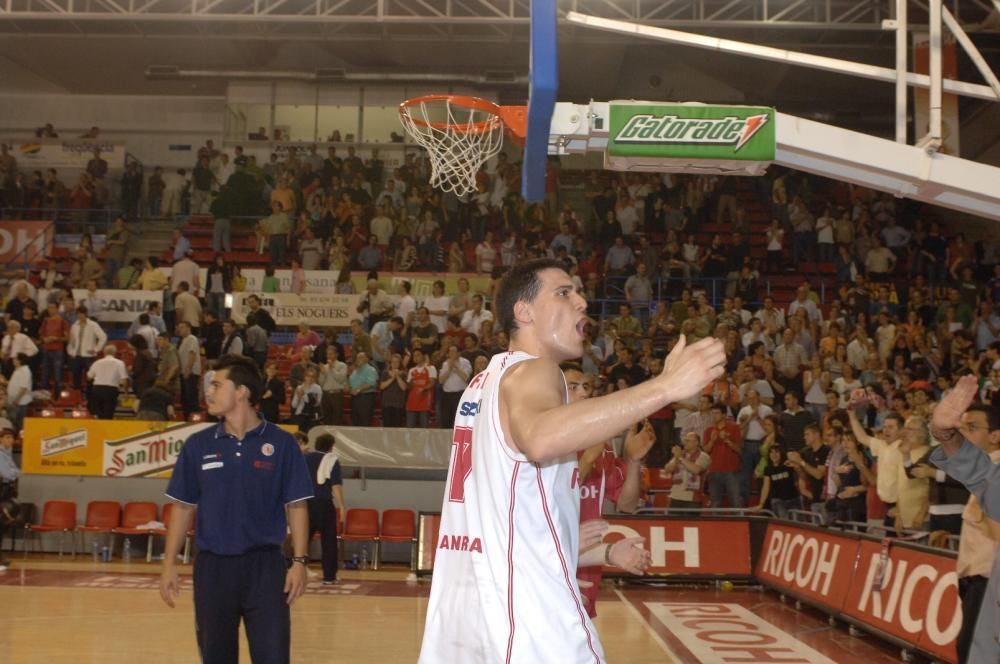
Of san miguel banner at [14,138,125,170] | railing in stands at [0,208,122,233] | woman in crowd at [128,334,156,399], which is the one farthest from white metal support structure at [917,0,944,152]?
san miguel banner at [14,138,125,170]

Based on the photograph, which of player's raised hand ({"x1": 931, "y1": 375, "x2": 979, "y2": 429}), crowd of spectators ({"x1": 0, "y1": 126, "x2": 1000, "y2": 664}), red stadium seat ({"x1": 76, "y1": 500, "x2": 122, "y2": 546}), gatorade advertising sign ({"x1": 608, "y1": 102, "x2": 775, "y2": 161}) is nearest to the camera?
player's raised hand ({"x1": 931, "y1": 375, "x2": 979, "y2": 429})

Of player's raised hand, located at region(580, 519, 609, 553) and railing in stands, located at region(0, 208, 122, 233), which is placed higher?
railing in stands, located at region(0, 208, 122, 233)

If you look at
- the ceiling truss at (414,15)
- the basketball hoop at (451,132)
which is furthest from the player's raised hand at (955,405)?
the ceiling truss at (414,15)

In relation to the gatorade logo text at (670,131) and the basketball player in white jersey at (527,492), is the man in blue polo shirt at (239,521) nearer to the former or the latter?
the basketball player in white jersey at (527,492)

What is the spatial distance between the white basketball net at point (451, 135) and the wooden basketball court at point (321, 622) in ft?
14.8

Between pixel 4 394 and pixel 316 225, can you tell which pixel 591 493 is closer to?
pixel 4 394

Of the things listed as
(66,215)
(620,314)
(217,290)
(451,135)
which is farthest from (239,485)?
(66,215)

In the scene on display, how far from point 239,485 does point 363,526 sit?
1148cm

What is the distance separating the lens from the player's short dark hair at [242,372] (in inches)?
244

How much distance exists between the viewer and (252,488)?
6.05 meters

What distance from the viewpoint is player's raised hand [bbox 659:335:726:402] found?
2893 mm

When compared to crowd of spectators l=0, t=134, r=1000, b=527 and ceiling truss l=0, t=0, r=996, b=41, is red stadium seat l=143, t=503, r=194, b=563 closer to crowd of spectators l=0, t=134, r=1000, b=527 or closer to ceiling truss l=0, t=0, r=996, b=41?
crowd of spectators l=0, t=134, r=1000, b=527

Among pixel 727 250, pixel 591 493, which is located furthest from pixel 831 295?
pixel 591 493

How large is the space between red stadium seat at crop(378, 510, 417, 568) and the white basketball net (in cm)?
848
